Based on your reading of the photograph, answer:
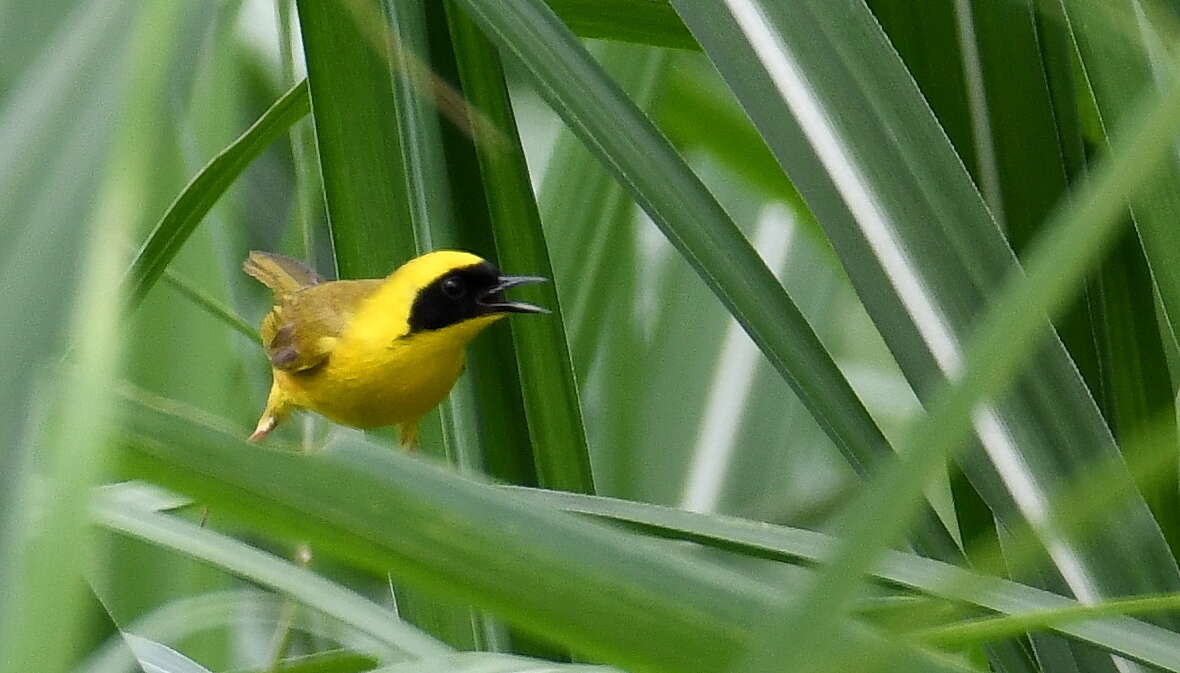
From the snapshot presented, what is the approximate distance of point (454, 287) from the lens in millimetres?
1242

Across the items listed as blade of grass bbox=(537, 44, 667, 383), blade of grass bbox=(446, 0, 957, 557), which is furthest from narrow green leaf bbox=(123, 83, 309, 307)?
blade of grass bbox=(537, 44, 667, 383)

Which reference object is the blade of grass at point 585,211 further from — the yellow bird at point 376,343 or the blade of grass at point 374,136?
the blade of grass at point 374,136

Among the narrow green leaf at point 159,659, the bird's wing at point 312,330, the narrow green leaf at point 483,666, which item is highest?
the narrow green leaf at point 483,666

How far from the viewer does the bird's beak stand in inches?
30.5

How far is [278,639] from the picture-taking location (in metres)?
0.72

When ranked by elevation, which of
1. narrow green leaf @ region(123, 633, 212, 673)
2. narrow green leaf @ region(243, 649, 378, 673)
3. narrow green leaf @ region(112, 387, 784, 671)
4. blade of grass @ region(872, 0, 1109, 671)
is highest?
blade of grass @ region(872, 0, 1109, 671)

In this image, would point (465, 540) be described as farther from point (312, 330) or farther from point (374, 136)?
point (312, 330)

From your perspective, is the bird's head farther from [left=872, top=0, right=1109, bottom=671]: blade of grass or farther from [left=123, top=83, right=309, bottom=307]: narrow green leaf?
[left=872, top=0, right=1109, bottom=671]: blade of grass

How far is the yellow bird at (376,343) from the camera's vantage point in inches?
47.3

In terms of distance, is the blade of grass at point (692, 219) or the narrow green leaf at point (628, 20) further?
the narrow green leaf at point (628, 20)

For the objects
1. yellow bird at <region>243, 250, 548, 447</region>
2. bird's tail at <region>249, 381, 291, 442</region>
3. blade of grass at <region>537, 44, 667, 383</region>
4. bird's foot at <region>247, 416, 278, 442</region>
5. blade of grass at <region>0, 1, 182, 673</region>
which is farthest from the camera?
bird's tail at <region>249, 381, 291, 442</region>

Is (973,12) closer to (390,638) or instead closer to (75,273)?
(390,638)

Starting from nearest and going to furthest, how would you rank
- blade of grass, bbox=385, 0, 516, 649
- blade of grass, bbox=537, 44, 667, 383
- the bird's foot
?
1. blade of grass, bbox=385, 0, 516, 649
2. blade of grass, bbox=537, 44, 667, 383
3. the bird's foot

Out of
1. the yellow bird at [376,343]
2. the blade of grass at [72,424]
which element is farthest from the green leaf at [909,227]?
the yellow bird at [376,343]
